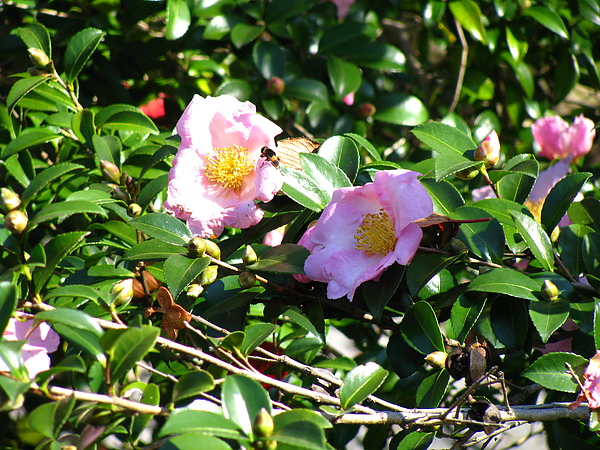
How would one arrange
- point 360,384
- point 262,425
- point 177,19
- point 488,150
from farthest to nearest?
point 177,19
point 488,150
point 360,384
point 262,425

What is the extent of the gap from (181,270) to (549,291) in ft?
1.54

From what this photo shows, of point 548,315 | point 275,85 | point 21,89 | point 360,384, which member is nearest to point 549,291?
point 548,315

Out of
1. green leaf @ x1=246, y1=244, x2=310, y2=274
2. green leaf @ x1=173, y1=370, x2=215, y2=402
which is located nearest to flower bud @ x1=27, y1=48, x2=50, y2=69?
green leaf @ x1=246, y1=244, x2=310, y2=274

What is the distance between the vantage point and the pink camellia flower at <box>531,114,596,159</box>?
5.41 ft

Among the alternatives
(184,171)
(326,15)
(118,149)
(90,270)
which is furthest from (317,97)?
(90,270)

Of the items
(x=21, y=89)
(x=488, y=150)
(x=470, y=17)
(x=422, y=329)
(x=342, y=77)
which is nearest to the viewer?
(x=422, y=329)

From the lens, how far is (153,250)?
85cm

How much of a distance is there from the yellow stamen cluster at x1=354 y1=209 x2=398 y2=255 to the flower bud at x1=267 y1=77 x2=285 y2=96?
82 centimetres

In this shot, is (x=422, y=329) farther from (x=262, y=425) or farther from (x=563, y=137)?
(x=563, y=137)

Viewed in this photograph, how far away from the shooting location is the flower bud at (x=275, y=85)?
1.60m

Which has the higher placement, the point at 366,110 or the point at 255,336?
the point at 255,336

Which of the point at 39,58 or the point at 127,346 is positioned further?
the point at 39,58

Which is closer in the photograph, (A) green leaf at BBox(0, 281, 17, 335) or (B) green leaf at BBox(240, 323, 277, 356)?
(A) green leaf at BBox(0, 281, 17, 335)

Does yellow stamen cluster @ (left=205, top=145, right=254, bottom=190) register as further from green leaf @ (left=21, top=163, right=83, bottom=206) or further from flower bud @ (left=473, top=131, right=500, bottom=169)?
flower bud @ (left=473, top=131, right=500, bottom=169)
